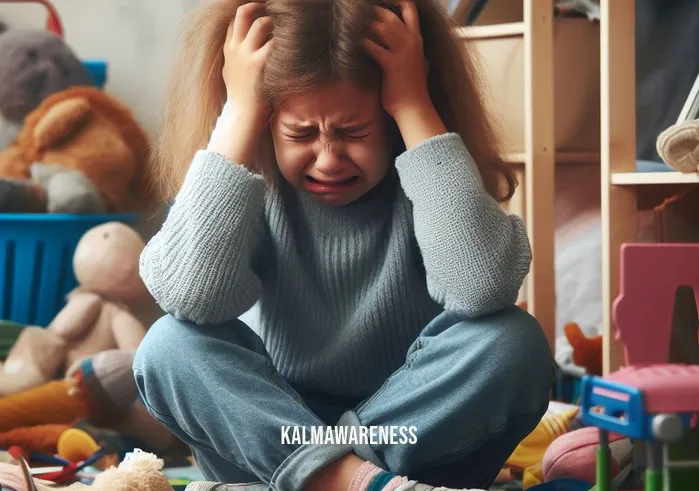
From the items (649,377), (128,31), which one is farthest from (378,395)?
(128,31)

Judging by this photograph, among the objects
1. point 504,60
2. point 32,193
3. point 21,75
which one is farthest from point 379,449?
point 21,75

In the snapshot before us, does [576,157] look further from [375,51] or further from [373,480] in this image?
[373,480]

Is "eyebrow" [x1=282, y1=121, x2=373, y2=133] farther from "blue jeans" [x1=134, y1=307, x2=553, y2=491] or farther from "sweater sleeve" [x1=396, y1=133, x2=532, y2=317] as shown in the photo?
"blue jeans" [x1=134, y1=307, x2=553, y2=491]

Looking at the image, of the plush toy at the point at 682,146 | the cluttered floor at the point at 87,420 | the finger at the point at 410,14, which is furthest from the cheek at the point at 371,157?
the cluttered floor at the point at 87,420

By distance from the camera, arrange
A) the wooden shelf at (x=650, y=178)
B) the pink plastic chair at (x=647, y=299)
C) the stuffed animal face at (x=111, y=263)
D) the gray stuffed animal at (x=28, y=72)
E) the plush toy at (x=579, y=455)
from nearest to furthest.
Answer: the pink plastic chair at (x=647, y=299) < the plush toy at (x=579, y=455) < the wooden shelf at (x=650, y=178) < the stuffed animal face at (x=111, y=263) < the gray stuffed animal at (x=28, y=72)

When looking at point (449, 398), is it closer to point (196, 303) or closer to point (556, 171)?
point (196, 303)

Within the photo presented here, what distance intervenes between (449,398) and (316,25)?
0.37 m

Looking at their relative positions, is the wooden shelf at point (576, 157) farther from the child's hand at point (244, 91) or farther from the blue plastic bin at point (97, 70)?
the blue plastic bin at point (97, 70)

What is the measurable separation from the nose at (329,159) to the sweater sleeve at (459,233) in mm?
59

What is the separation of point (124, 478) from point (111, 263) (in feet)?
2.18

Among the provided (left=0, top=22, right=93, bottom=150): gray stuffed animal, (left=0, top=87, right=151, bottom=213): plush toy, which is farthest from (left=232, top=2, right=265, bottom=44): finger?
(left=0, top=22, right=93, bottom=150): gray stuffed animal

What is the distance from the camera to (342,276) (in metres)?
0.95

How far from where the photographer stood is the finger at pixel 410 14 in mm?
896

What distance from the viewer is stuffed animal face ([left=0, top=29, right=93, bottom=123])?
1545 mm
